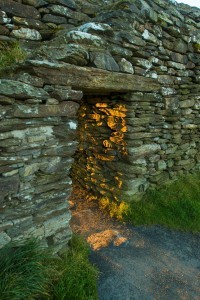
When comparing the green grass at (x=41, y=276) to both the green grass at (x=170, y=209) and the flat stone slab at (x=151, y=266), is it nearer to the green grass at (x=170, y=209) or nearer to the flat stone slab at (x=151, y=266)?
the flat stone slab at (x=151, y=266)

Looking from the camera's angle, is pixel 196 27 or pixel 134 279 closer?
pixel 134 279

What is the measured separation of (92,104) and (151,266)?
11.5 ft

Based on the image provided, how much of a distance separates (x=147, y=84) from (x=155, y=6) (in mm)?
1538

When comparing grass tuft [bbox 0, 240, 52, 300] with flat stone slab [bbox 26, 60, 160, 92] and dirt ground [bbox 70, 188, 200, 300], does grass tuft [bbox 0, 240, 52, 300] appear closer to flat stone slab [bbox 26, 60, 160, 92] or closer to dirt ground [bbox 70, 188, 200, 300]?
dirt ground [bbox 70, 188, 200, 300]

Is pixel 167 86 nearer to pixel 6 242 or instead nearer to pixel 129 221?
pixel 129 221

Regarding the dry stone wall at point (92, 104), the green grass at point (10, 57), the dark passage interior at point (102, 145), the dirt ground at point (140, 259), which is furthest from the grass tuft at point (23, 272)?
the dark passage interior at point (102, 145)

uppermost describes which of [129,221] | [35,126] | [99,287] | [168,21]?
[168,21]

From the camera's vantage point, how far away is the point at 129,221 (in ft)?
16.4

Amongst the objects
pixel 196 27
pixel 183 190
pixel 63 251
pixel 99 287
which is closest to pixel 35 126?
pixel 63 251

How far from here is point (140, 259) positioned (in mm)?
3998

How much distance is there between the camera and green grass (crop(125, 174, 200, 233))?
16.0 feet

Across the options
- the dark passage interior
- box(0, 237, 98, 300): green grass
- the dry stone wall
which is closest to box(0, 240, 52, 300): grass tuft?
box(0, 237, 98, 300): green grass

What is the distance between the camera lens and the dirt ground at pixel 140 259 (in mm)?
3395

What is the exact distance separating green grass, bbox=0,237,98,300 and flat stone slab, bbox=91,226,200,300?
364 millimetres
